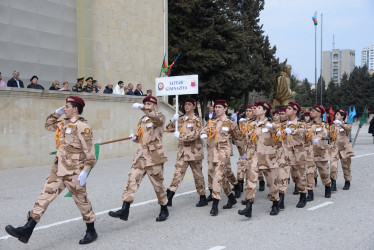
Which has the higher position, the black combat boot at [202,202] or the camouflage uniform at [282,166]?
the camouflage uniform at [282,166]

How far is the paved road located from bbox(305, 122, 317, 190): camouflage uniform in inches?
14.8

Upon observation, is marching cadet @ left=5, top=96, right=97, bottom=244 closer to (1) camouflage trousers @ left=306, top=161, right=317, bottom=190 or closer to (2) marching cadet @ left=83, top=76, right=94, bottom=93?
(1) camouflage trousers @ left=306, top=161, right=317, bottom=190

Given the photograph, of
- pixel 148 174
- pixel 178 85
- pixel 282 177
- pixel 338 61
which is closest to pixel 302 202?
pixel 282 177

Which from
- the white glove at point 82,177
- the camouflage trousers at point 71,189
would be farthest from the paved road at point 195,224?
the white glove at point 82,177

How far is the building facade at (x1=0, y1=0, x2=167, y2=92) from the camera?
1484cm

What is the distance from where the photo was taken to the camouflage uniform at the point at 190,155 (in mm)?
7023

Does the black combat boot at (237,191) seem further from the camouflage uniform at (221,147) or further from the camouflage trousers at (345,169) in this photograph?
the camouflage trousers at (345,169)

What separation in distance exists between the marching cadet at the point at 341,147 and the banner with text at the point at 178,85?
6.07 m

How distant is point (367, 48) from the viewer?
353 ft

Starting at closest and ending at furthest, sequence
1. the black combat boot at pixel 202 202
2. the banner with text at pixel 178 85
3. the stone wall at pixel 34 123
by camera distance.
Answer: the black combat boot at pixel 202 202
the stone wall at pixel 34 123
the banner with text at pixel 178 85

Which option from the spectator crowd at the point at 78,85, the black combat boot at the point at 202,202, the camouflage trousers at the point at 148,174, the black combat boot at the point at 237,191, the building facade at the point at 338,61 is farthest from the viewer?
the building facade at the point at 338,61

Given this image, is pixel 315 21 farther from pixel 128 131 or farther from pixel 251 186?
pixel 251 186

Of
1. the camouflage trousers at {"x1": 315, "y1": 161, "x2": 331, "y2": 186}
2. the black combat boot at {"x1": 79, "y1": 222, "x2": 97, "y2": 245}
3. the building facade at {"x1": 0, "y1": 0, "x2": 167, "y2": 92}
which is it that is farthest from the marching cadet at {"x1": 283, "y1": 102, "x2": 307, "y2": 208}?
the building facade at {"x1": 0, "y1": 0, "x2": 167, "y2": 92}

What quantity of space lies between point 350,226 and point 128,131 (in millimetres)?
10596
